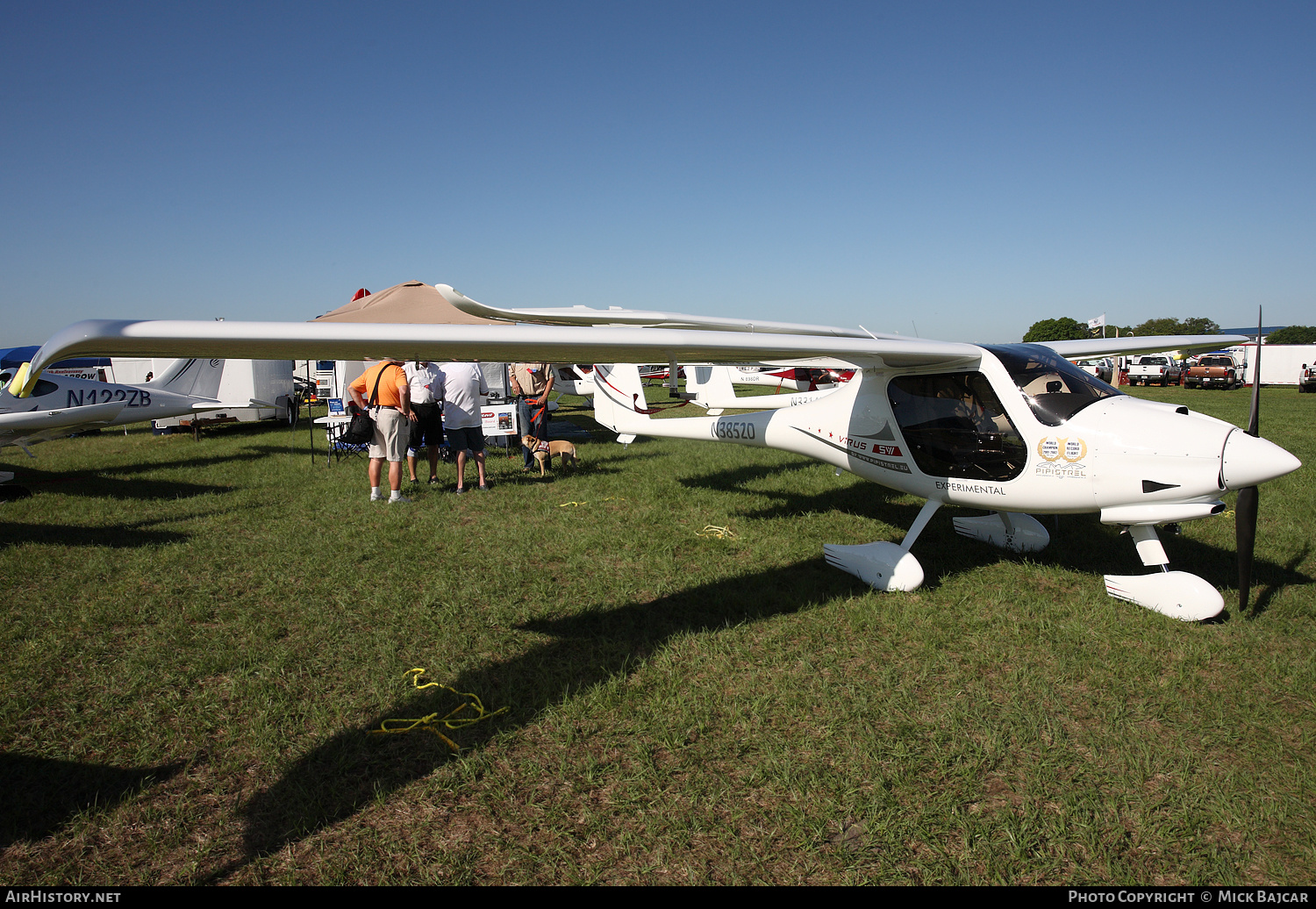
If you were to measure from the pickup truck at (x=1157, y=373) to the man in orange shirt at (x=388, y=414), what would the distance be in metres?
38.5

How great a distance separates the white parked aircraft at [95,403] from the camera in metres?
8.49

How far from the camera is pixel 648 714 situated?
3301mm

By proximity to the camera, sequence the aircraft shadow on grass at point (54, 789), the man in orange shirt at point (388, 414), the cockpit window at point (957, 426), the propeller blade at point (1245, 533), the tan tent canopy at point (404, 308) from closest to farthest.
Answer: the aircraft shadow on grass at point (54, 789)
the propeller blade at point (1245, 533)
the cockpit window at point (957, 426)
the man in orange shirt at point (388, 414)
the tan tent canopy at point (404, 308)

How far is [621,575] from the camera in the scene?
530cm

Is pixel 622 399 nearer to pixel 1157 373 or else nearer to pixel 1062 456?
pixel 1062 456

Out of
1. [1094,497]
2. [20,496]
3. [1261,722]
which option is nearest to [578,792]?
[1261,722]

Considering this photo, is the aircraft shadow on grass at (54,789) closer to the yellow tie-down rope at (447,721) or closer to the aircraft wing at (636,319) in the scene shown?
the yellow tie-down rope at (447,721)

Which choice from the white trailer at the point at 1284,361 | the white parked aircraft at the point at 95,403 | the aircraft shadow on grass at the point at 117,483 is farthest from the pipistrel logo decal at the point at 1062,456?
the white trailer at the point at 1284,361

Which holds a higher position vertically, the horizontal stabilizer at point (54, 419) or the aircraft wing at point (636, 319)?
the aircraft wing at point (636, 319)

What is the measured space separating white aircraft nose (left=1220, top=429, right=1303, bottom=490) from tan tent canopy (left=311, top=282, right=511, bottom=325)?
499 inches

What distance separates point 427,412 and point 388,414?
33.7 inches

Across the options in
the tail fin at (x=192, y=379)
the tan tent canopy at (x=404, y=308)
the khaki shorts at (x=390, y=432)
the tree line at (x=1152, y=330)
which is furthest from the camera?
the tree line at (x=1152, y=330)

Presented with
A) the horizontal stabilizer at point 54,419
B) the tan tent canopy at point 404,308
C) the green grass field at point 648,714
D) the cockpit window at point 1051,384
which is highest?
the tan tent canopy at point 404,308

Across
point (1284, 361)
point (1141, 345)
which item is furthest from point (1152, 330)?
point (1141, 345)
